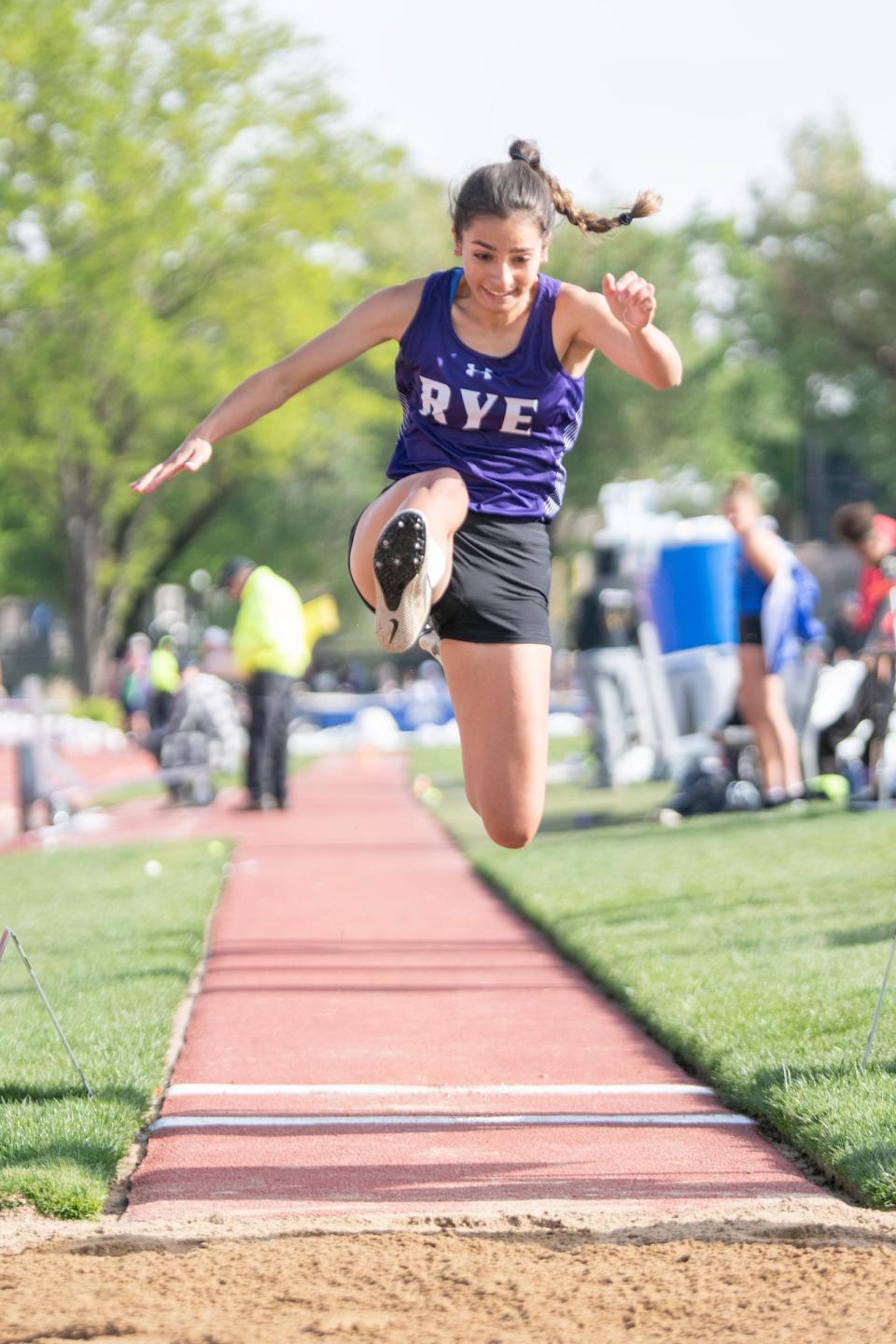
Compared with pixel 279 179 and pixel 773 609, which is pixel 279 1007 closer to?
pixel 773 609

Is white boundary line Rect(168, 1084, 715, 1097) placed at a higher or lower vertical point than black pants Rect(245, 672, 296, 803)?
lower

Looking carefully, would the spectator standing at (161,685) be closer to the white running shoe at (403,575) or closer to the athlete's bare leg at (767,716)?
the athlete's bare leg at (767,716)

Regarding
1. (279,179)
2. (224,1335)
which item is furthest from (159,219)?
(224,1335)

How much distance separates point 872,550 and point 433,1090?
7570 mm

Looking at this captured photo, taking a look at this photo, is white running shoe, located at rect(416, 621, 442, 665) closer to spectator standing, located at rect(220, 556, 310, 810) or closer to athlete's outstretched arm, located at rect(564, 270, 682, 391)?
athlete's outstretched arm, located at rect(564, 270, 682, 391)

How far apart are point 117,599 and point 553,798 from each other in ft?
86.9

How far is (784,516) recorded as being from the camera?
6794 cm

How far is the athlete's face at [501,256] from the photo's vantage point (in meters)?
4.94

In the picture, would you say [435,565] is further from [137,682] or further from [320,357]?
[137,682]

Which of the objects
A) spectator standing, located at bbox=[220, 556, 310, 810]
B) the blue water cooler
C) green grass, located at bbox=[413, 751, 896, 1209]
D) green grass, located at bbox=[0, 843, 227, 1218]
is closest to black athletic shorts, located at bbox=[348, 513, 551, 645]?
green grass, located at bbox=[413, 751, 896, 1209]

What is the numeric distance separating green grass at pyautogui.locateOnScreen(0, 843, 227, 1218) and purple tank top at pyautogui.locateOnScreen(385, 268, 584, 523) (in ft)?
6.65

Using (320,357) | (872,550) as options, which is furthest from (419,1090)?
(872,550)

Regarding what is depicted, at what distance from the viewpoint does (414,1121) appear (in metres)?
5.10

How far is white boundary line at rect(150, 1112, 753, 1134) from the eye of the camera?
5.03 meters
